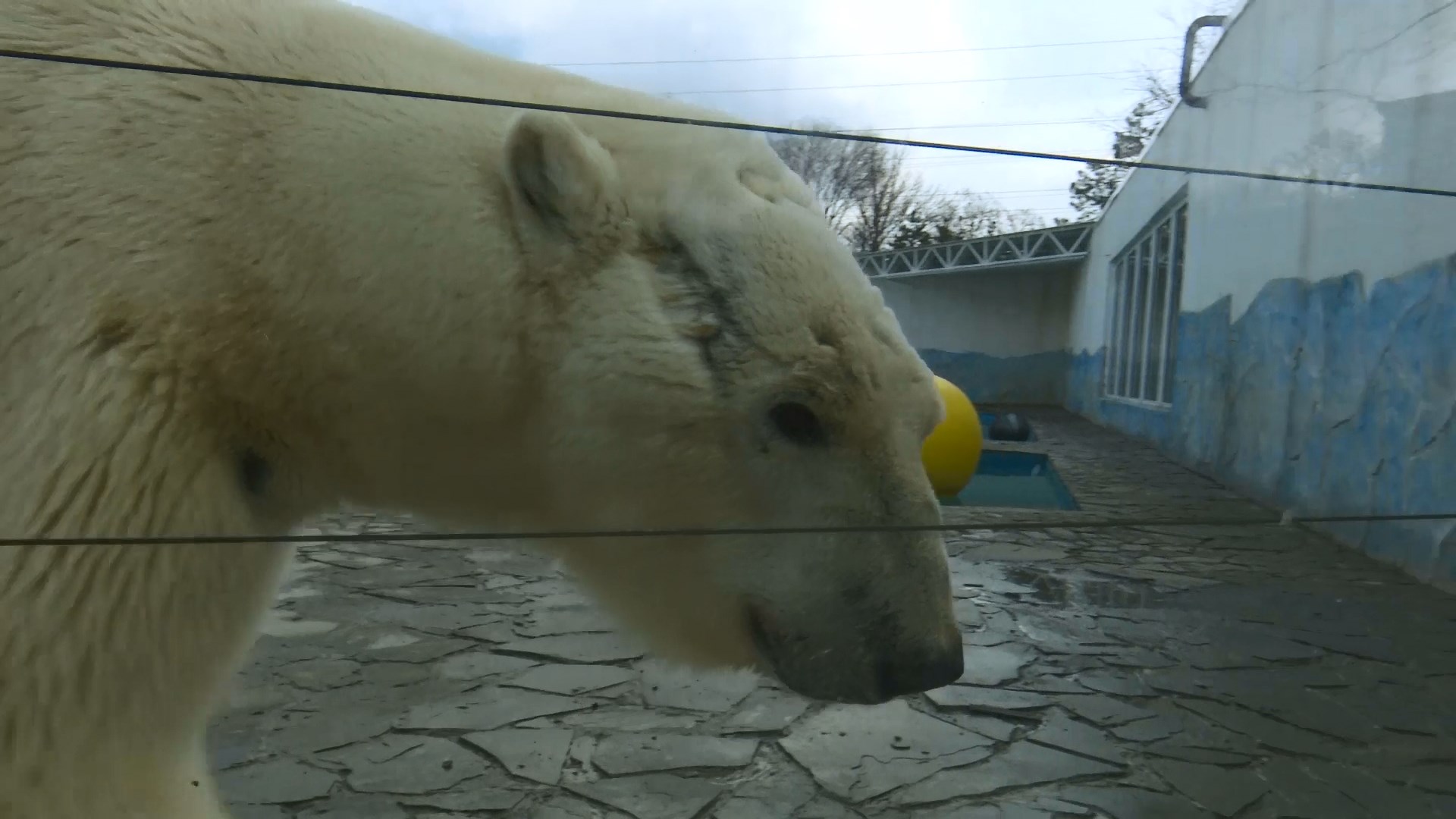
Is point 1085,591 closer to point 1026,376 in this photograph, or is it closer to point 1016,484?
point 1016,484

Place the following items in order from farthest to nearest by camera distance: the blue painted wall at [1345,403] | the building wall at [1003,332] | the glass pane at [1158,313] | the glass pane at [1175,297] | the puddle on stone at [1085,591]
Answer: the glass pane at [1158,313] → the glass pane at [1175,297] → the building wall at [1003,332] → the blue painted wall at [1345,403] → the puddle on stone at [1085,591]

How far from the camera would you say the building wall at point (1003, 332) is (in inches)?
169

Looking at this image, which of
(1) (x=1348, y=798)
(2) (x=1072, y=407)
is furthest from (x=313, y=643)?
(2) (x=1072, y=407)

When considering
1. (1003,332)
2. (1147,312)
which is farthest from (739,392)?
(1147,312)

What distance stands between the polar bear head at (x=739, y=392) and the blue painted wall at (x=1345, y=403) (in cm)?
292

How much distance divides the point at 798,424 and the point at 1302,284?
14.7ft

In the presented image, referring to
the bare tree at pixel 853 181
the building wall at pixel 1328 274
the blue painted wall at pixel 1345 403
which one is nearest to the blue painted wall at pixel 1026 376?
the building wall at pixel 1328 274

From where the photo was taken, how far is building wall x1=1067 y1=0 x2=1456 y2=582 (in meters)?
3.26

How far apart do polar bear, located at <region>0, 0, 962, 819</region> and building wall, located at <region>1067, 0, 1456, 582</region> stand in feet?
9.86

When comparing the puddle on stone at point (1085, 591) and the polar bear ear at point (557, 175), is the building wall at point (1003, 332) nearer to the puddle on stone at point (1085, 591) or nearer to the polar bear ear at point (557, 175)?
the puddle on stone at point (1085, 591)

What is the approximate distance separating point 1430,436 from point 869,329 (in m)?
3.27

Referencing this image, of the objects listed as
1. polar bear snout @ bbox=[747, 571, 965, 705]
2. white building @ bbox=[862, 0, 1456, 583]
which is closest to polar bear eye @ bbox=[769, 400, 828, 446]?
polar bear snout @ bbox=[747, 571, 965, 705]

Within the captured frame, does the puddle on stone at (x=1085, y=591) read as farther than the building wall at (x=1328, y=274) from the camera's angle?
No

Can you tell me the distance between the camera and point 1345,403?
157 inches
